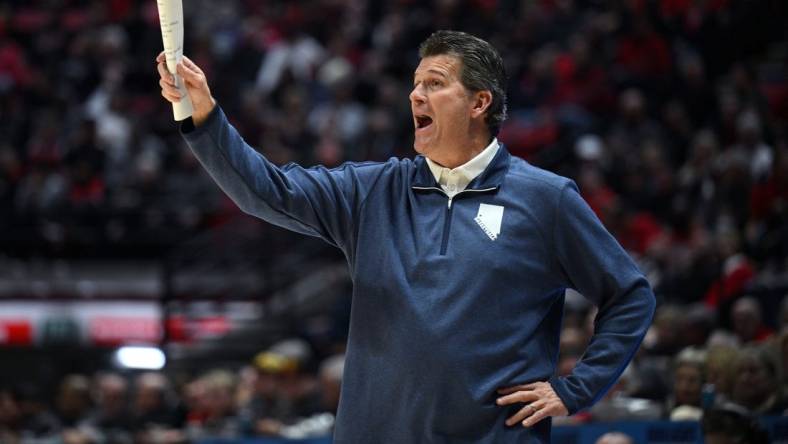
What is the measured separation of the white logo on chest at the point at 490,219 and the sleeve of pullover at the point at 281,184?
0.37m

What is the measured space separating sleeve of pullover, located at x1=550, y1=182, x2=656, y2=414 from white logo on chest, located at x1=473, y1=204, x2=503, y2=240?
0.17 meters

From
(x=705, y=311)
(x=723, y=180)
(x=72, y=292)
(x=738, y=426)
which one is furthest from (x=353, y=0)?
(x=738, y=426)

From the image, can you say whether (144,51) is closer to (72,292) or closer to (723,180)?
(72,292)

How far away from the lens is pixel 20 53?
55.7 feet

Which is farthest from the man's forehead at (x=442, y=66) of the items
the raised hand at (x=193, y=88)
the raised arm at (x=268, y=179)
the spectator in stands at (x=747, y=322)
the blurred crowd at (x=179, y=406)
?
the blurred crowd at (x=179, y=406)

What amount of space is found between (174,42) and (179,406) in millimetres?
7261

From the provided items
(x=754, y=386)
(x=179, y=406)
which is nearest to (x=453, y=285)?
(x=754, y=386)

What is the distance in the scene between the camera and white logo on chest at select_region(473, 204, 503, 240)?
12.1 feet

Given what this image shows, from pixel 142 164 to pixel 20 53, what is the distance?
345cm

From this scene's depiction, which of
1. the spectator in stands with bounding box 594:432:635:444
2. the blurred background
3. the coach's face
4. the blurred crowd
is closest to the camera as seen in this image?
the coach's face

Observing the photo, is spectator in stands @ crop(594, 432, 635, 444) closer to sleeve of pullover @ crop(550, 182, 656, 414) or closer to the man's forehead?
sleeve of pullover @ crop(550, 182, 656, 414)

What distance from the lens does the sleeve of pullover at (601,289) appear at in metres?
3.68

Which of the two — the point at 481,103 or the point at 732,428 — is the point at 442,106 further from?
the point at 732,428

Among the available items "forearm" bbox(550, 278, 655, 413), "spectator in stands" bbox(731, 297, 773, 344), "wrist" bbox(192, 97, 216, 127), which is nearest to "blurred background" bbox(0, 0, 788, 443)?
"spectator in stands" bbox(731, 297, 773, 344)
